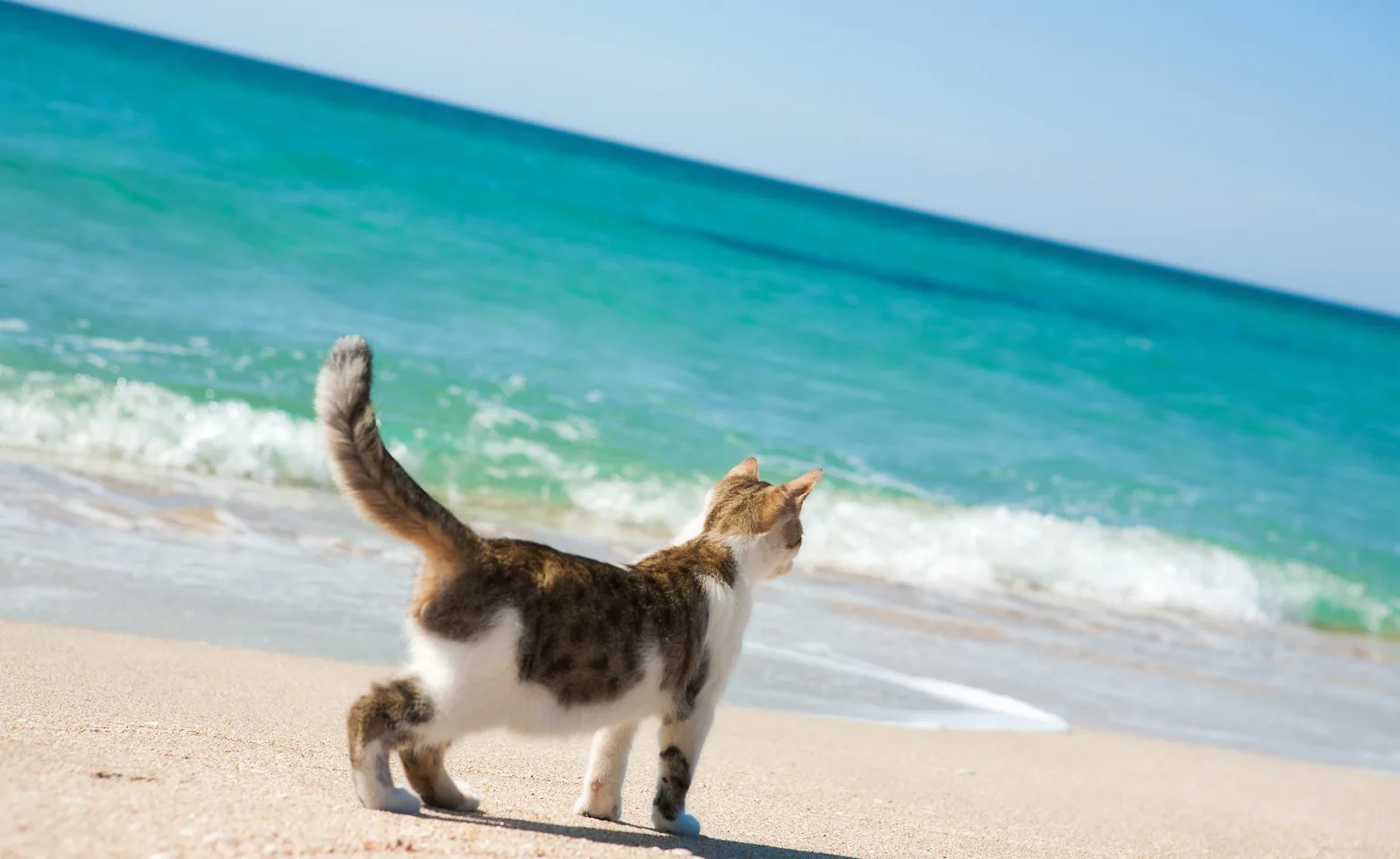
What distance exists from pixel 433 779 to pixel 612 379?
12518 millimetres

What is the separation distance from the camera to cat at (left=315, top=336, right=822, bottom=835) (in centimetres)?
319

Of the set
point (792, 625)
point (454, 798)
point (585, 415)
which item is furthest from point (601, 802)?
point (585, 415)

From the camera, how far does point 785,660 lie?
738 cm

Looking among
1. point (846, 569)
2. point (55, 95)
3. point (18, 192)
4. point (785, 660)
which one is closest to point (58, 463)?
point (785, 660)

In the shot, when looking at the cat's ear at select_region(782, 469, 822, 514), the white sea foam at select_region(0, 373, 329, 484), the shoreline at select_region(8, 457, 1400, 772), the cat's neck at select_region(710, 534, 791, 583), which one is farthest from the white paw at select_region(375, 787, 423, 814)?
the white sea foam at select_region(0, 373, 329, 484)

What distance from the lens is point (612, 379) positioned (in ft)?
52.5

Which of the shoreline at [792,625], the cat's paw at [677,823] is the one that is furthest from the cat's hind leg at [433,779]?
the shoreline at [792,625]

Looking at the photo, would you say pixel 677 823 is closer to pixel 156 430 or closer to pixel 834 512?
pixel 156 430

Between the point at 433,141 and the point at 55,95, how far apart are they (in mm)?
17937

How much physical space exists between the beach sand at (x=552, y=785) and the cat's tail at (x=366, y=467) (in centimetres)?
74

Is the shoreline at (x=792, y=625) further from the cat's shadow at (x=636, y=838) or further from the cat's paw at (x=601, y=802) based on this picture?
the cat's shadow at (x=636, y=838)

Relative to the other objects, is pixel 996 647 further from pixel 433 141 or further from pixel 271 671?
pixel 433 141

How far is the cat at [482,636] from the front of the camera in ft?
10.5

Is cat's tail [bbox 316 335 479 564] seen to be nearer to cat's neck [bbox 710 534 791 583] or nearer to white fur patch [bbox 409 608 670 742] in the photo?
white fur patch [bbox 409 608 670 742]
